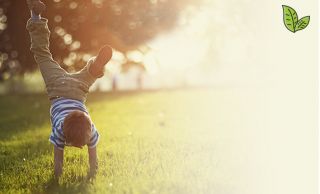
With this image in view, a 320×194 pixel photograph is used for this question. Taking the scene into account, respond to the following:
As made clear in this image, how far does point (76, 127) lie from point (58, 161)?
661 millimetres

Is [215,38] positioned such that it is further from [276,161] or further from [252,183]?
[252,183]

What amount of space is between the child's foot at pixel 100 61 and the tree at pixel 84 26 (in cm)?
448

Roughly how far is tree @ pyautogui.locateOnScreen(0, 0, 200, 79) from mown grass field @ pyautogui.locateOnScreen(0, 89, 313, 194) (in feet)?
4.09

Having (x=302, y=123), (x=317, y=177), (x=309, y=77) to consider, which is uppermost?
(x=309, y=77)

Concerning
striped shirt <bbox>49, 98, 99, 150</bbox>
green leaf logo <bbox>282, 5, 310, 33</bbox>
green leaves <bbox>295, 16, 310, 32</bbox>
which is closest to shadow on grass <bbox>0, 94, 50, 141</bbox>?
striped shirt <bbox>49, 98, 99, 150</bbox>

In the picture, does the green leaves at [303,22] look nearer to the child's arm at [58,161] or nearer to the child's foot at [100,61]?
the child's foot at [100,61]

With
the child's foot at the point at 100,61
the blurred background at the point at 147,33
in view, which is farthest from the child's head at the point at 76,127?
the blurred background at the point at 147,33

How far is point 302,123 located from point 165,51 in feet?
19.8

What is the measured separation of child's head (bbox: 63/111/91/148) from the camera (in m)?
4.00

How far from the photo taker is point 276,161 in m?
5.84

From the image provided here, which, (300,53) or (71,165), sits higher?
(300,53)

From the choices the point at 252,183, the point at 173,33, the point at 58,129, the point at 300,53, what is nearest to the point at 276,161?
the point at 252,183

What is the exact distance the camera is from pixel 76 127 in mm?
4000

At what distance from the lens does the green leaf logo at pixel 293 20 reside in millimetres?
5723
